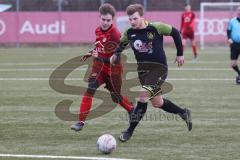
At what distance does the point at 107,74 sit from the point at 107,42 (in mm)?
506

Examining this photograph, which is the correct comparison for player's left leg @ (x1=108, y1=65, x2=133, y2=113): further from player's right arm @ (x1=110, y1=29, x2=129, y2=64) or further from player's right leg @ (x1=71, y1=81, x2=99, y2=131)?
player's right arm @ (x1=110, y1=29, x2=129, y2=64)

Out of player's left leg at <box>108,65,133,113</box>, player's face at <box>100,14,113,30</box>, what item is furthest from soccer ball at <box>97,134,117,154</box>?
player's face at <box>100,14,113,30</box>

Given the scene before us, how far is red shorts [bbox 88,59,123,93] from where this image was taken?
10180mm

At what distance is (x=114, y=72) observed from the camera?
10.3 meters

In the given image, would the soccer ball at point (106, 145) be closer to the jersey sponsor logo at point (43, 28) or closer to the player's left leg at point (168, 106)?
the player's left leg at point (168, 106)

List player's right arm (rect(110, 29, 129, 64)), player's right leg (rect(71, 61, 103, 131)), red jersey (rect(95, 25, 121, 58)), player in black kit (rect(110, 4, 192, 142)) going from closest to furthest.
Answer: player in black kit (rect(110, 4, 192, 142)) < player's right arm (rect(110, 29, 129, 64)) < player's right leg (rect(71, 61, 103, 131)) < red jersey (rect(95, 25, 121, 58))

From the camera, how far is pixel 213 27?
34.6 m

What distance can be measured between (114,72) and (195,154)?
265 centimetres

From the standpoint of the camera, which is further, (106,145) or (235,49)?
(235,49)

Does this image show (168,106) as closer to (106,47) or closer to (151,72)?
(151,72)

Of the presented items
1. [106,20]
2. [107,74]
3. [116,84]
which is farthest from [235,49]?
[106,20]

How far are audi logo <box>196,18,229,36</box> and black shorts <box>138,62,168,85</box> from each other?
83.4 ft

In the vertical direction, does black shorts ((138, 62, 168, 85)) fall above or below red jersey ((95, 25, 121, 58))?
below

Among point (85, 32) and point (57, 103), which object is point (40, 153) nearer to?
point (57, 103)
